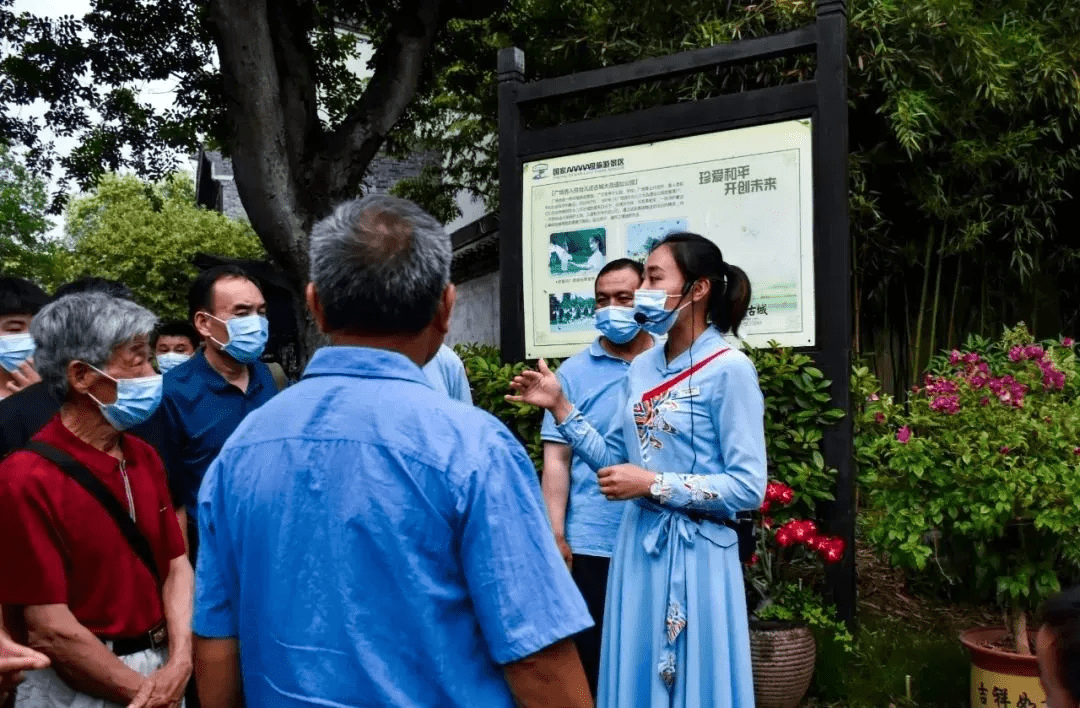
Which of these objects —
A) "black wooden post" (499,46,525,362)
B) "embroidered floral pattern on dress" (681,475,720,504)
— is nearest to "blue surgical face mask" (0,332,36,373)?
"embroidered floral pattern on dress" (681,475,720,504)

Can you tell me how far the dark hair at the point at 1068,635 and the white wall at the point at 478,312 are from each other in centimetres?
1032

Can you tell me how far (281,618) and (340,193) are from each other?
7320 mm

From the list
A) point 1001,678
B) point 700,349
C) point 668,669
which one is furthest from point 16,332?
point 1001,678

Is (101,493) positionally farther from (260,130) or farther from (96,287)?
(260,130)

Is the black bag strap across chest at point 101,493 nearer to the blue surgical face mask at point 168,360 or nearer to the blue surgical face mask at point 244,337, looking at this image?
the blue surgical face mask at point 244,337

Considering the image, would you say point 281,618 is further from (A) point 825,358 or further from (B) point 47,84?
(B) point 47,84

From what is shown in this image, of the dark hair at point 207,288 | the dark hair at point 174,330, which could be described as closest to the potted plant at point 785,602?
the dark hair at point 207,288

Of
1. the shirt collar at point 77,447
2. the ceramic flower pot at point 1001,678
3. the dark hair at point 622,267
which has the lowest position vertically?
the ceramic flower pot at point 1001,678

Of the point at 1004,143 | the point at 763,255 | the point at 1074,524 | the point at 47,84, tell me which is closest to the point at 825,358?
the point at 763,255

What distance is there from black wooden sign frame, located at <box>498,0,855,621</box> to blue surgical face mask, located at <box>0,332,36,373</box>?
2.72 metres

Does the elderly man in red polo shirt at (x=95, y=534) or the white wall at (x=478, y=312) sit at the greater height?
the white wall at (x=478, y=312)

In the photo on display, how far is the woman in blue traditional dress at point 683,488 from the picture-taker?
2.75 metres

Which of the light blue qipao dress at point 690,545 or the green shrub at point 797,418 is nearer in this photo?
the light blue qipao dress at point 690,545

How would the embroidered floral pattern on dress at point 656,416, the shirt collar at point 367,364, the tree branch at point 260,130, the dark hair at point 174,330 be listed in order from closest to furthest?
the shirt collar at point 367,364 < the embroidered floral pattern on dress at point 656,416 < the dark hair at point 174,330 < the tree branch at point 260,130
